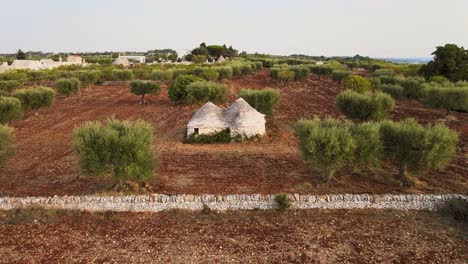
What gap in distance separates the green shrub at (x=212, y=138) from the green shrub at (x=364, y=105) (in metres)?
9.79

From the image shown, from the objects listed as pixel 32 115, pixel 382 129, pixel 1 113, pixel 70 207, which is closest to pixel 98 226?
pixel 70 207

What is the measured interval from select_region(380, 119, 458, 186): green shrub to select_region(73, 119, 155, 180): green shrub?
1151cm

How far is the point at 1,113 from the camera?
2855cm

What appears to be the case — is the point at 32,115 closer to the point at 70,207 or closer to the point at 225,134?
the point at 225,134

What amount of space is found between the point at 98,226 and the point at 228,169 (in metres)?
7.88

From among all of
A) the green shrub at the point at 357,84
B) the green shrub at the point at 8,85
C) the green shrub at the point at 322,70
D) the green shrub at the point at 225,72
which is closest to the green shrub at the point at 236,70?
the green shrub at the point at 225,72

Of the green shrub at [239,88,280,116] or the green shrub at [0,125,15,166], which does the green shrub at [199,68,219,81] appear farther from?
the green shrub at [0,125,15,166]

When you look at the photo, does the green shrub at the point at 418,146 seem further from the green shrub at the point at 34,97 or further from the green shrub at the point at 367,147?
the green shrub at the point at 34,97

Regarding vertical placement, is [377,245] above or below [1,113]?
below

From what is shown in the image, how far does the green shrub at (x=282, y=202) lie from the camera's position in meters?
14.6

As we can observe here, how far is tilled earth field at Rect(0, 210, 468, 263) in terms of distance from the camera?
11.6 metres

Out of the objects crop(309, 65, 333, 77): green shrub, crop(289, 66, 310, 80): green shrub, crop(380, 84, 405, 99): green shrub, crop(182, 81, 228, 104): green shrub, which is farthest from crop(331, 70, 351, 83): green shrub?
crop(182, 81, 228, 104): green shrub

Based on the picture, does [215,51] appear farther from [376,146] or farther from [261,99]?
[376,146]

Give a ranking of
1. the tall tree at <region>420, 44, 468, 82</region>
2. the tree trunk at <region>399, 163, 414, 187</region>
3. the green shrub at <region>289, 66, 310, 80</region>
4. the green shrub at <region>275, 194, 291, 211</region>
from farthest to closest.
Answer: the green shrub at <region>289, 66, 310, 80</region>, the tall tree at <region>420, 44, 468, 82</region>, the tree trunk at <region>399, 163, 414, 187</region>, the green shrub at <region>275, 194, 291, 211</region>
